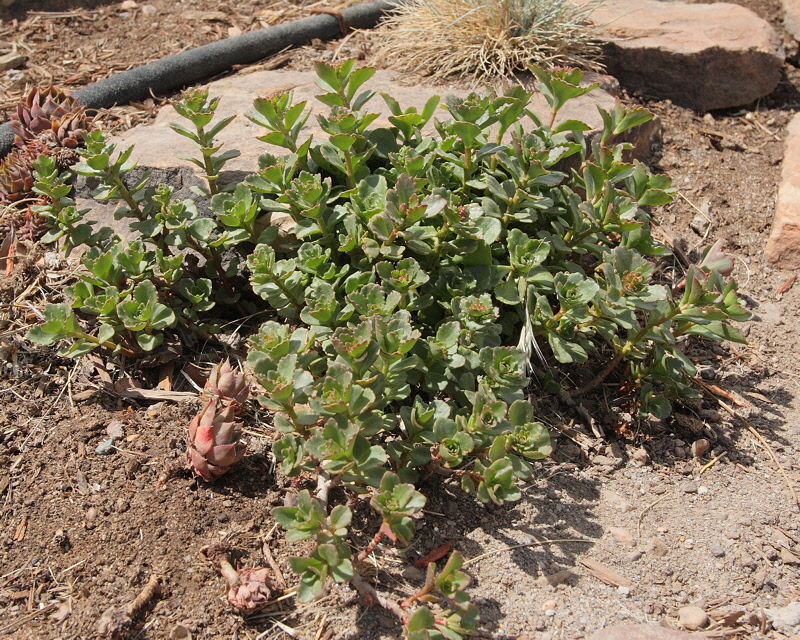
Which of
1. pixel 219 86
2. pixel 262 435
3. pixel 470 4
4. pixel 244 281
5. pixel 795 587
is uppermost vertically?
pixel 470 4

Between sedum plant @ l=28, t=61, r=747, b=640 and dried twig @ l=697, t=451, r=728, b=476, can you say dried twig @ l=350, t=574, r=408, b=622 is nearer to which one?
sedum plant @ l=28, t=61, r=747, b=640

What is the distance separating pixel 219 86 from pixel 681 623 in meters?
3.65

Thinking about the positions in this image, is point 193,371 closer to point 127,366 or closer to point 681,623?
point 127,366

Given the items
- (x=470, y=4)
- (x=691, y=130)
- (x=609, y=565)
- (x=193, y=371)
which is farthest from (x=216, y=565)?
(x=691, y=130)

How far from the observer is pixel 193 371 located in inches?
110

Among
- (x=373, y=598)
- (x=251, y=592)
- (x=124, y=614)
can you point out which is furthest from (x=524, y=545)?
(x=124, y=614)

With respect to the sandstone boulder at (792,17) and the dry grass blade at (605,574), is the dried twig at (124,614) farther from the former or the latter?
the sandstone boulder at (792,17)

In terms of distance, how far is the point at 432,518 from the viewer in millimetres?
2363

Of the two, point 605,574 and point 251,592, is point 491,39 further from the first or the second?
point 251,592

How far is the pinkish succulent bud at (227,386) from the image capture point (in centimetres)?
248

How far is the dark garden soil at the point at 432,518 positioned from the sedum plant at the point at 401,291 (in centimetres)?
16

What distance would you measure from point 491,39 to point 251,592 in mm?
3340

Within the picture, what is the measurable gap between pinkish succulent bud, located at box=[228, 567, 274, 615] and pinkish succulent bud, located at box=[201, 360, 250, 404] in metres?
0.66

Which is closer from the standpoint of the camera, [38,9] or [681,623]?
[681,623]
